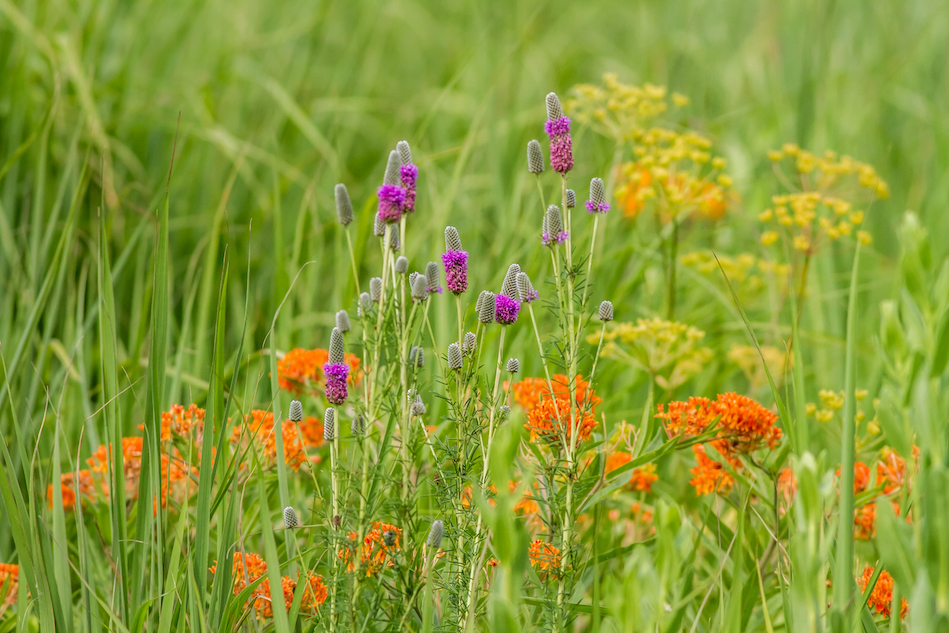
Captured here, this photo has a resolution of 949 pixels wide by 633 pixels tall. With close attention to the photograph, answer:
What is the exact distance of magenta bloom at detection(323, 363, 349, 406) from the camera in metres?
1.16

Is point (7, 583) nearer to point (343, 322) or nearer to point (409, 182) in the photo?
point (343, 322)

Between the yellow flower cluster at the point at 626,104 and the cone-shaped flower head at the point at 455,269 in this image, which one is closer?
the cone-shaped flower head at the point at 455,269

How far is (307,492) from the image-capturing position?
2021mm

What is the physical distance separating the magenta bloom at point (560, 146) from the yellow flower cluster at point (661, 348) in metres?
0.71

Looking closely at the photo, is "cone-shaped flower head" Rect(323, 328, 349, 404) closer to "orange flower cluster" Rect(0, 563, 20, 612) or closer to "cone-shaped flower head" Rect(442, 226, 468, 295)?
"cone-shaped flower head" Rect(442, 226, 468, 295)

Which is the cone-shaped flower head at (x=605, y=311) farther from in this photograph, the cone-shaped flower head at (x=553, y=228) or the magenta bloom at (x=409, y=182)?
the magenta bloom at (x=409, y=182)

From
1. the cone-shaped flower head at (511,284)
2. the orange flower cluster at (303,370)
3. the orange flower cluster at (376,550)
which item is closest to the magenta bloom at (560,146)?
the cone-shaped flower head at (511,284)

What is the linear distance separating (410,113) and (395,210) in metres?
2.71

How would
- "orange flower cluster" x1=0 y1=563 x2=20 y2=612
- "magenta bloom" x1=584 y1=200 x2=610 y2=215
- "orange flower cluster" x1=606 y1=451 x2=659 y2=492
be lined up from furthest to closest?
1. "orange flower cluster" x1=606 y1=451 x2=659 y2=492
2. "orange flower cluster" x1=0 y1=563 x2=20 y2=612
3. "magenta bloom" x1=584 y1=200 x2=610 y2=215

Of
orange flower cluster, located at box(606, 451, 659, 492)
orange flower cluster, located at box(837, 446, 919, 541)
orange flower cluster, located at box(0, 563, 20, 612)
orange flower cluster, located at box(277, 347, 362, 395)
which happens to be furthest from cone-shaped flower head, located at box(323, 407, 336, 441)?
orange flower cluster, located at box(837, 446, 919, 541)

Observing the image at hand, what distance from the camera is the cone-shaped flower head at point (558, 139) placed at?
1.24 metres

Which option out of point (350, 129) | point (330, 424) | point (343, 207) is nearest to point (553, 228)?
point (343, 207)

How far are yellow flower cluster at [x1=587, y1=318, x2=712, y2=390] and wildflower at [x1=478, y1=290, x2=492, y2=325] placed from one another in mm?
739

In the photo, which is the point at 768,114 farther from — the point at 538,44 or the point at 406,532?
the point at 406,532
